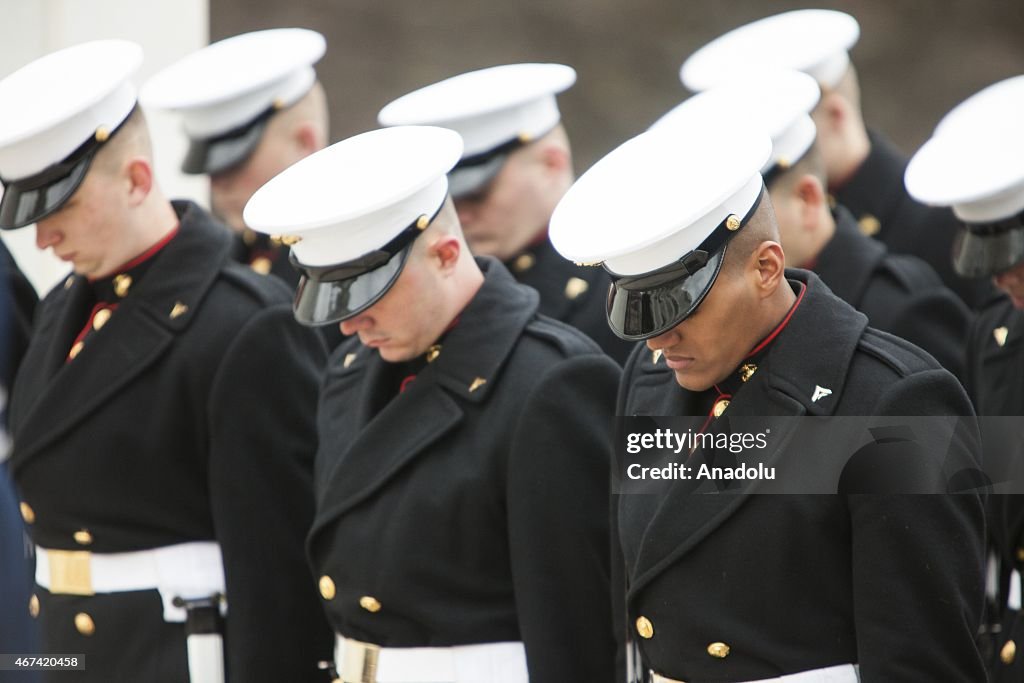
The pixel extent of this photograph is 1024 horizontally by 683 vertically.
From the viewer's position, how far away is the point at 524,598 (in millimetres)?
2902

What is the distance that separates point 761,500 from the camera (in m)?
2.55

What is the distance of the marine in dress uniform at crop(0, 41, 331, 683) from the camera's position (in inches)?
132

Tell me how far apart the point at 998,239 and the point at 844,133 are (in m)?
1.41

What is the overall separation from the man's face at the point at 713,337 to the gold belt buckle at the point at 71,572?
4.84 ft

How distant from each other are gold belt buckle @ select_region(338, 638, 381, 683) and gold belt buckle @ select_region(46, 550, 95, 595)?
26.4 inches

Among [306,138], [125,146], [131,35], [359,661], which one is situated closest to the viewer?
[359,661]

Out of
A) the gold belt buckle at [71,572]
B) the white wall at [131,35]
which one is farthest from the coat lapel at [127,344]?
the white wall at [131,35]

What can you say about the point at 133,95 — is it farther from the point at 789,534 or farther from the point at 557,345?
the point at 789,534

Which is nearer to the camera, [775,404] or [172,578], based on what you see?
[775,404]

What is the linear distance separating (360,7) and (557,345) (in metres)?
3.40

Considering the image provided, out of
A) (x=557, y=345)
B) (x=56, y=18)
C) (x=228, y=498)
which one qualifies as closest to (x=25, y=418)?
(x=228, y=498)

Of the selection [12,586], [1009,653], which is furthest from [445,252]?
[1009,653]

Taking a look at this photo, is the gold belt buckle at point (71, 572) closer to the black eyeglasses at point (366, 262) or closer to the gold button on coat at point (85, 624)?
the gold button on coat at point (85, 624)

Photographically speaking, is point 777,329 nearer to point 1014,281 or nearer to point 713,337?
point 713,337
